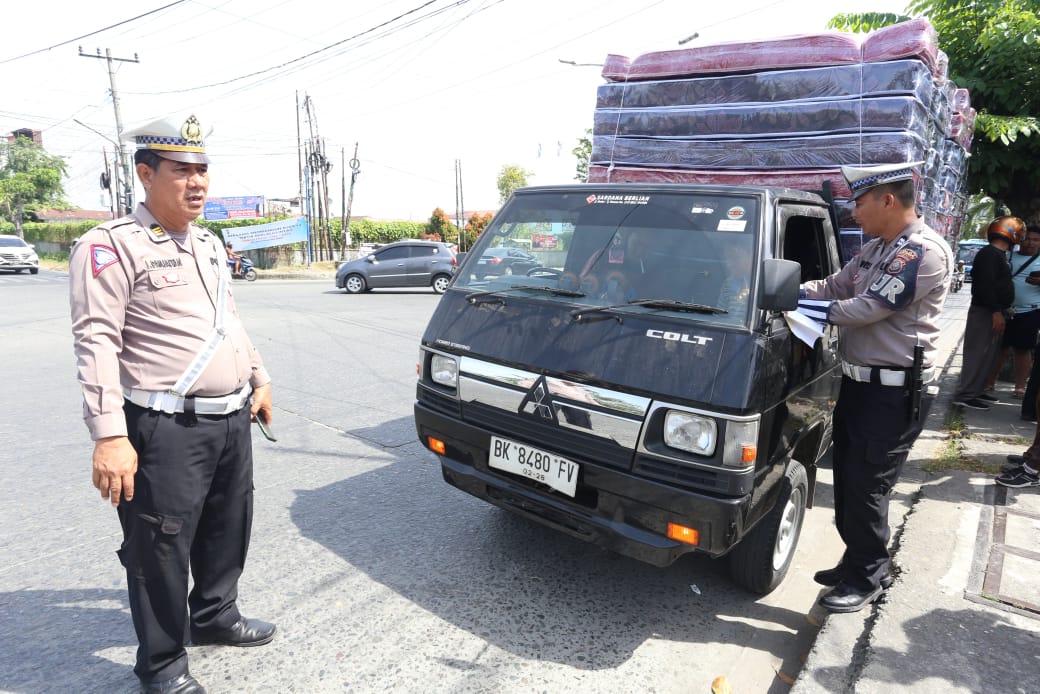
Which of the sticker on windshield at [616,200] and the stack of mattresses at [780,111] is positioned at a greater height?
the stack of mattresses at [780,111]

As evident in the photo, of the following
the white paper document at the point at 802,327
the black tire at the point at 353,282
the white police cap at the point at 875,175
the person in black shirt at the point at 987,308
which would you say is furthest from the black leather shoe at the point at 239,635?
the black tire at the point at 353,282

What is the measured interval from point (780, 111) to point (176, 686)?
14.7 feet

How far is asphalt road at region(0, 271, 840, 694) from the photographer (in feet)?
7.90

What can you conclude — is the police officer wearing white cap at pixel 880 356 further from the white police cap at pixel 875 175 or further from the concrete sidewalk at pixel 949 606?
the concrete sidewalk at pixel 949 606

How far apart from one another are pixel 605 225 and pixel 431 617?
2.05 m

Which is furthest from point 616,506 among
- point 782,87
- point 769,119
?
point 782,87

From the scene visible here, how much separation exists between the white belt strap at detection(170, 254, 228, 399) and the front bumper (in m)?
1.18

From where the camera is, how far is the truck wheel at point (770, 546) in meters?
2.92

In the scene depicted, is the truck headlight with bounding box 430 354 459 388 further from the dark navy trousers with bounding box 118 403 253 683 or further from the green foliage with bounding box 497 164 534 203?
the green foliage with bounding box 497 164 534 203

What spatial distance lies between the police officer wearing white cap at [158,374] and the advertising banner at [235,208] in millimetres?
35857

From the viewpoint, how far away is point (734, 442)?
238 centimetres

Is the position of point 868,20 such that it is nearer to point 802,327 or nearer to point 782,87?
point 782,87

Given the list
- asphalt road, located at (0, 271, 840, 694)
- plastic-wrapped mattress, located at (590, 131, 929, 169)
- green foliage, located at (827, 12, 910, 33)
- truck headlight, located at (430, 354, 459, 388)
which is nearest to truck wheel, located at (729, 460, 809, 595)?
asphalt road, located at (0, 271, 840, 694)

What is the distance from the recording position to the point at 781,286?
257 centimetres
